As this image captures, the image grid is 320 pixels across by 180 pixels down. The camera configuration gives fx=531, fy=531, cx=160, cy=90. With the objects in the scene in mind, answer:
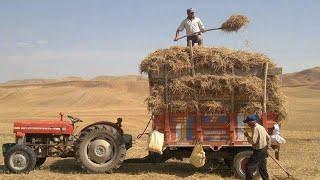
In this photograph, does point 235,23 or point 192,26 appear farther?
point 192,26

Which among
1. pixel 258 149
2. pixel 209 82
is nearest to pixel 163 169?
pixel 209 82

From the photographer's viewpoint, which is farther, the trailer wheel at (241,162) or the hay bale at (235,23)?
the hay bale at (235,23)

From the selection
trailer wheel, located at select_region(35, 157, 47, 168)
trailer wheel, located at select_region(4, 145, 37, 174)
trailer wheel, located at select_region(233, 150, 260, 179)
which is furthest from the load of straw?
trailer wheel, located at select_region(35, 157, 47, 168)

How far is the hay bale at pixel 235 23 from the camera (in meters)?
13.3

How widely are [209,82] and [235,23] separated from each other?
2059 millimetres

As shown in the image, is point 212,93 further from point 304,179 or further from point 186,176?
point 304,179

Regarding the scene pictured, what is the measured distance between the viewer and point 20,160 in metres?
12.4

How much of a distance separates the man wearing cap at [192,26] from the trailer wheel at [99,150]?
3.24m

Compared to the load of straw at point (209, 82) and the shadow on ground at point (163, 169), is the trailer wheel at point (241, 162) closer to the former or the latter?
the shadow on ground at point (163, 169)

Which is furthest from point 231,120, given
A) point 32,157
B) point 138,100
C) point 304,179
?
point 138,100

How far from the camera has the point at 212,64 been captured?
12211 millimetres

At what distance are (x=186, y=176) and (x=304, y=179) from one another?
267cm

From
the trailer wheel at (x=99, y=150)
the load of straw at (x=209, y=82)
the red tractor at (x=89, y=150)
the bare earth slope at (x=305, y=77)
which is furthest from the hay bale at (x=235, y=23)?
the bare earth slope at (x=305, y=77)

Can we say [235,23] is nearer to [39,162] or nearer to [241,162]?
[241,162]
